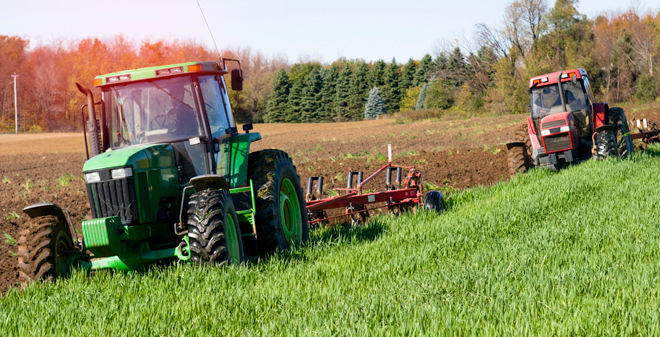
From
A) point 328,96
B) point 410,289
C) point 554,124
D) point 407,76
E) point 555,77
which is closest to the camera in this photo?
point 410,289

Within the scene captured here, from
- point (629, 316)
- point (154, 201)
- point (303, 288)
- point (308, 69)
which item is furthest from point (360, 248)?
point (308, 69)

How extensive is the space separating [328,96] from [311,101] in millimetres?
2354

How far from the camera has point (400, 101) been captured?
68.4 metres

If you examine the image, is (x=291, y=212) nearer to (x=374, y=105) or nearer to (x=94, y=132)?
(x=94, y=132)

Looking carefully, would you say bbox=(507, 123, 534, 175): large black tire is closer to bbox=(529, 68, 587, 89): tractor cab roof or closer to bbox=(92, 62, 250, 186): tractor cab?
bbox=(529, 68, 587, 89): tractor cab roof

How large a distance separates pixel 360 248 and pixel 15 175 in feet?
62.1

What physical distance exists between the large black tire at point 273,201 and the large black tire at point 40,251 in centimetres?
185

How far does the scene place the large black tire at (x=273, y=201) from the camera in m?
5.71

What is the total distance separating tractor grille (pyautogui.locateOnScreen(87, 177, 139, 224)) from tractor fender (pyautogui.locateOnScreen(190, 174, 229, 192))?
21.7 inches

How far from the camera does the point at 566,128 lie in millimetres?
11242

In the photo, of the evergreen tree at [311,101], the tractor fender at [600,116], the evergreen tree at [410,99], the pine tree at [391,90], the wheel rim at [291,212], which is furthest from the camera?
the evergreen tree at [311,101]

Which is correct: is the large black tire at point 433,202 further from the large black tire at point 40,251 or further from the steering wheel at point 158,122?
the large black tire at point 40,251

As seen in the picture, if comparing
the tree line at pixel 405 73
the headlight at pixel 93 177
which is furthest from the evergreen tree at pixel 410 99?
the headlight at pixel 93 177

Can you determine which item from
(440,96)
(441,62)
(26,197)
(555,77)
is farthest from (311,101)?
(555,77)
